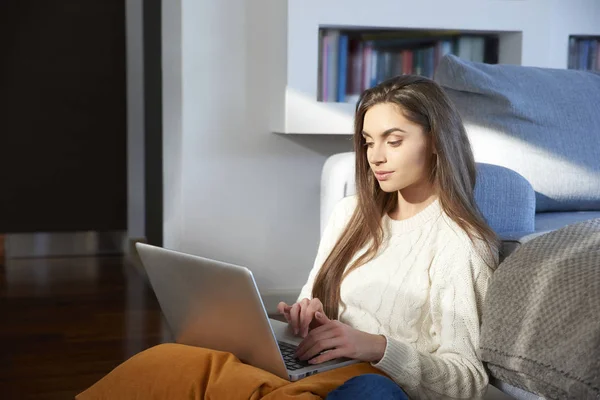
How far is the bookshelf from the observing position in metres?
2.90

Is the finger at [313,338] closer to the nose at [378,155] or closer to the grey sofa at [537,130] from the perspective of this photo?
the nose at [378,155]

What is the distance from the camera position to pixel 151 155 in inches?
182

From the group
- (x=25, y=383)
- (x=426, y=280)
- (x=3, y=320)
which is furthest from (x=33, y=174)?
(x=426, y=280)

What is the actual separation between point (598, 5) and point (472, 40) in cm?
54

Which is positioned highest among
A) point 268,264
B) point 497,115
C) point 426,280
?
point 497,115

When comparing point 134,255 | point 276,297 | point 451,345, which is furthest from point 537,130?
point 134,255

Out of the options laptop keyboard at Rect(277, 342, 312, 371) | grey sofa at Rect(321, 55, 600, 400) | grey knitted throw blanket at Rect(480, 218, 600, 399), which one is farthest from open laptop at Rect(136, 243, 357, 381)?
grey sofa at Rect(321, 55, 600, 400)

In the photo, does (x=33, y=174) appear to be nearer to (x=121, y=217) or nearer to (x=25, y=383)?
(x=121, y=217)

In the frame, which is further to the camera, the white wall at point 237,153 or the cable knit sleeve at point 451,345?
the white wall at point 237,153

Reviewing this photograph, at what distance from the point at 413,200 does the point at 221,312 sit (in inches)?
18.0

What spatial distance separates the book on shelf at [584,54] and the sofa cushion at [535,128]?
1167mm

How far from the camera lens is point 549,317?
1099 mm

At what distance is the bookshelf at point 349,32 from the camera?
290cm

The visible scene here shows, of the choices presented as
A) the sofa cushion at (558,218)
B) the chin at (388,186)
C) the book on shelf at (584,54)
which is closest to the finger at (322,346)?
the chin at (388,186)
